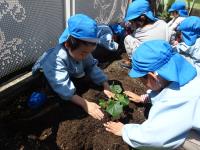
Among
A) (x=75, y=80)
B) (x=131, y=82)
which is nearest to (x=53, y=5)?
(x=75, y=80)

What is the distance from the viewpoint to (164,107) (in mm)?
1776

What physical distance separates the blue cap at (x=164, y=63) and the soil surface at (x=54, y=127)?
967 mm

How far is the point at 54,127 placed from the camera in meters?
2.53

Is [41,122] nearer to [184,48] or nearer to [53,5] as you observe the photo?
[53,5]

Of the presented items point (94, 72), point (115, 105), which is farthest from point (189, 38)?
point (115, 105)

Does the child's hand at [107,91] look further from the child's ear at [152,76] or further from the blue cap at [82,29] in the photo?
the child's ear at [152,76]

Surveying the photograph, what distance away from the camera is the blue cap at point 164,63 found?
66.6 inches

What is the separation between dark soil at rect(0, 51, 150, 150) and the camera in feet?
7.88

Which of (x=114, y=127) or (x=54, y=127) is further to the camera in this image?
(x=54, y=127)

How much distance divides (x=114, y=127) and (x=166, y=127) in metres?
0.70

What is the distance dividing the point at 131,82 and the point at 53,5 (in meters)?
1.38

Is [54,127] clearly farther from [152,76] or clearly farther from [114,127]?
[152,76]

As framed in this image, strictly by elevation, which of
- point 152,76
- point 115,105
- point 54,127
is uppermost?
point 152,76

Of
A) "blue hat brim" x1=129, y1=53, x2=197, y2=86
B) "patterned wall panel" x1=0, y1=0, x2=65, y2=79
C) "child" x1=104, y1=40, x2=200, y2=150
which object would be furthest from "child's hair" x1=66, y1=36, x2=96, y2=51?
"blue hat brim" x1=129, y1=53, x2=197, y2=86
